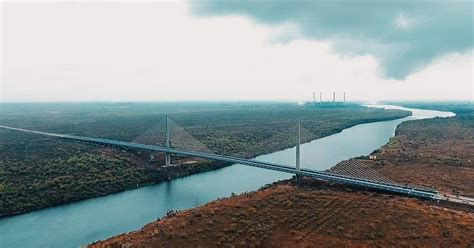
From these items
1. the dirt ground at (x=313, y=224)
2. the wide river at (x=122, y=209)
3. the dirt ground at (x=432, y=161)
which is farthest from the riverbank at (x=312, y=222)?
the wide river at (x=122, y=209)

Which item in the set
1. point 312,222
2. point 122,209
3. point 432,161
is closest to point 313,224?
point 312,222

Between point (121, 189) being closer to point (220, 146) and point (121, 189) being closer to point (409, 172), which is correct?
point (220, 146)

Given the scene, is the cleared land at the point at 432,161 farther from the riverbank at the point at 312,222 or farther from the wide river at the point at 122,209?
the wide river at the point at 122,209

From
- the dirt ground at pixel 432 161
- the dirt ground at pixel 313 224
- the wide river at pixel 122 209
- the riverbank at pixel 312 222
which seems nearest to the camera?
the dirt ground at pixel 313 224

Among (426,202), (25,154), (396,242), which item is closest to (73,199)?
(25,154)

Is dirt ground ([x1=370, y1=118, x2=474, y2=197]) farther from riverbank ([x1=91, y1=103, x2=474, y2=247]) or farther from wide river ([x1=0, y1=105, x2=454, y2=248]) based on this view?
wide river ([x1=0, y1=105, x2=454, y2=248])

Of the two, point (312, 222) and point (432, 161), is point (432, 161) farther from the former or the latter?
point (312, 222)
